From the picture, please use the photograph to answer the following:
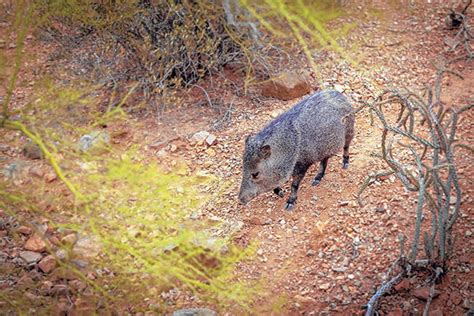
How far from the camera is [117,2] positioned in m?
5.39

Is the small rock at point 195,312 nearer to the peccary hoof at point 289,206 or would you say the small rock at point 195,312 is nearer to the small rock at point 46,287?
the small rock at point 46,287

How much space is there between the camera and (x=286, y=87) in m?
6.09

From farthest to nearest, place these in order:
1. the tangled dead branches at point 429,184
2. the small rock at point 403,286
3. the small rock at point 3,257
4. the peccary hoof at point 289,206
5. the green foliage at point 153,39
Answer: the green foliage at point 153,39 → the peccary hoof at point 289,206 → the small rock at point 3,257 → the small rock at point 403,286 → the tangled dead branches at point 429,184

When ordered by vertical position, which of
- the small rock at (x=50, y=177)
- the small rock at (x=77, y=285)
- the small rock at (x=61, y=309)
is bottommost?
the small rock at (x=77, y=285)

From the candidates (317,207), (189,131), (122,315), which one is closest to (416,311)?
A: (317,207)

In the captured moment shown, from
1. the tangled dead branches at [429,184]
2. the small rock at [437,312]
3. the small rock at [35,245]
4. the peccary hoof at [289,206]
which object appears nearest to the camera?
the tangled dead branches at [429,184]

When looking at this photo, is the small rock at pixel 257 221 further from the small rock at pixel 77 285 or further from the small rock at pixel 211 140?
the small rock at pixel 77 285

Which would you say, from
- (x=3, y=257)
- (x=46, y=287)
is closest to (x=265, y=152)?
(x=46, y=287)

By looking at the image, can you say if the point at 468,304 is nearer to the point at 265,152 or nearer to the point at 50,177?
the point at 265,152

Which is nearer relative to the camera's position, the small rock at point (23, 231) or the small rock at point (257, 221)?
the small rock at point (23, 231)

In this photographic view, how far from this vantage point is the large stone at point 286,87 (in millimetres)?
6102

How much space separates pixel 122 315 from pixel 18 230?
1319mm

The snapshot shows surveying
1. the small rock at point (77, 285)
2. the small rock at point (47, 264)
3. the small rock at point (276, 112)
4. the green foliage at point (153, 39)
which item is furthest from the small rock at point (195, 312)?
the green foliage at point (153, 39)

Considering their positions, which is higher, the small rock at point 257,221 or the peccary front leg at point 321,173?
the peccary front leg at point 321,173
